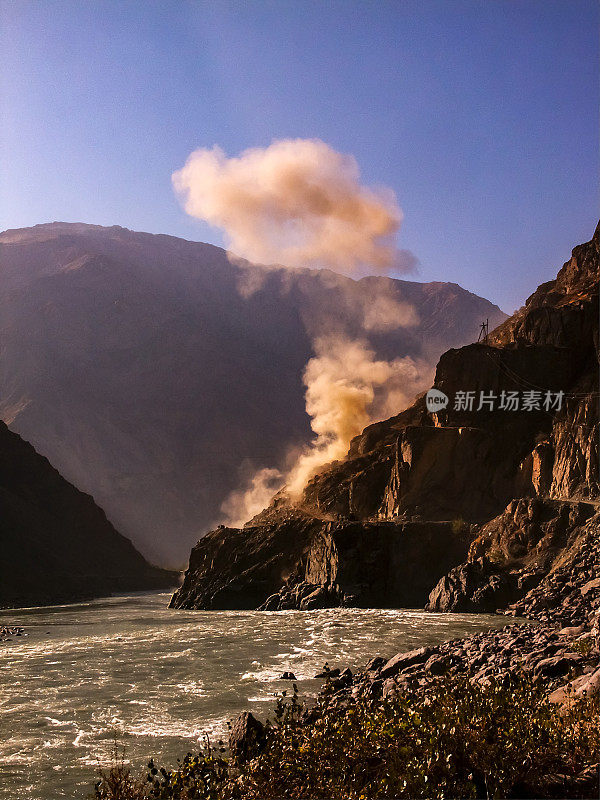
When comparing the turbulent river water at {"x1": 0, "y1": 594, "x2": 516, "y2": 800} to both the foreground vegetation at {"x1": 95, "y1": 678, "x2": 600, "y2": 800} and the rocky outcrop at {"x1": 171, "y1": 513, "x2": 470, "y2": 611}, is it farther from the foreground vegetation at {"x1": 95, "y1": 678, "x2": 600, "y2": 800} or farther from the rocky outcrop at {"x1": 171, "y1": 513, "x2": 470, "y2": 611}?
the rocky outcrop at {"x1": 171, "y1": 513, "x2": 470, "y2": 611}

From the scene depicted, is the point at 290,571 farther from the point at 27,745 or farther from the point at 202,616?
the point at 27,745

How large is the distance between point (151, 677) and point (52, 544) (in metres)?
130

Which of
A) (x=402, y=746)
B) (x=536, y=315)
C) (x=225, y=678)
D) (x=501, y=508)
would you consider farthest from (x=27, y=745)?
(x=536, y=315)

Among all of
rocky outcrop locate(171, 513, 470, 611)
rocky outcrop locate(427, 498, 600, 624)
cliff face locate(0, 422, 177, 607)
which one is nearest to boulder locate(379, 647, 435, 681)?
rocky outcrop locate(427, 498, 600, 624)

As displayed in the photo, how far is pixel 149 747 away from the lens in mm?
19031

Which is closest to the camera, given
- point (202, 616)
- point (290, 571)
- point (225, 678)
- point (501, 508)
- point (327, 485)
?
point (225, 678)

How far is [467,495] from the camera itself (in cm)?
9262

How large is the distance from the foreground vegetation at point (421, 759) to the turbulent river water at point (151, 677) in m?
4.62

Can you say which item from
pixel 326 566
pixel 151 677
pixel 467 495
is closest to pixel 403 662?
pixel 151 677

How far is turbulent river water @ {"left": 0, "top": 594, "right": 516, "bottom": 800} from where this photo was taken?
18.9m

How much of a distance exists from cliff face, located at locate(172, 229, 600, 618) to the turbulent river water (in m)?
9.60

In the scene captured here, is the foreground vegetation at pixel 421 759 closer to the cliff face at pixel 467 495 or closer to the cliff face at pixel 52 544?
the cliff face at pixel 467 495

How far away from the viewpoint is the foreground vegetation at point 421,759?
32.2ft

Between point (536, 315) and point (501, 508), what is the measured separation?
3710 cm
